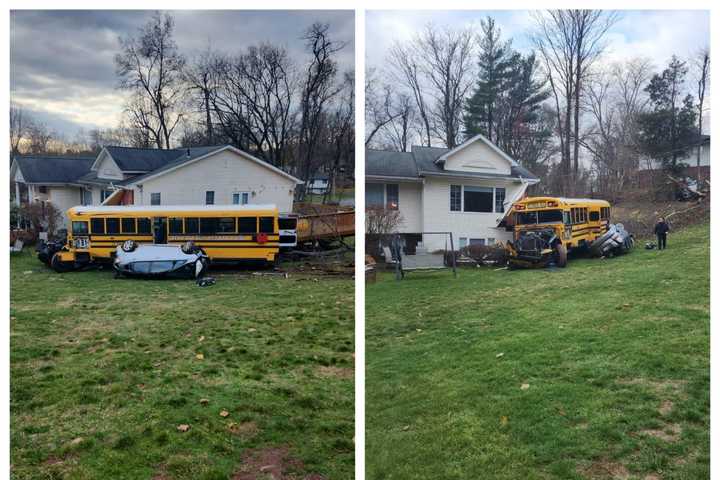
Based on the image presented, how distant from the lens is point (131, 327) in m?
2.28

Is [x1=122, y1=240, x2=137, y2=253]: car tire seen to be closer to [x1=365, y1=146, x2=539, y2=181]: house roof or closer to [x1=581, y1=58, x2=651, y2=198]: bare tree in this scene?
[x1=365, y1=146, x2=539, y2=181]: house roof

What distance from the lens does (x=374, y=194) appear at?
2377mm

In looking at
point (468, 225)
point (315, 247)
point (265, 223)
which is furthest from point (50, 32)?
point (468, 225)

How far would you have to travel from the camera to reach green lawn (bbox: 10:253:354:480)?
2.01 m

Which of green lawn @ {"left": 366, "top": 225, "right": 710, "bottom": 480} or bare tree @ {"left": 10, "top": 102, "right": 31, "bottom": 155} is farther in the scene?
bare tree @ {"left": 10, "top": 102, "right": 31, "bottom": 155}

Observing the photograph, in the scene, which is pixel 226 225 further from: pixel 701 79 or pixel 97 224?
pixel 701 79

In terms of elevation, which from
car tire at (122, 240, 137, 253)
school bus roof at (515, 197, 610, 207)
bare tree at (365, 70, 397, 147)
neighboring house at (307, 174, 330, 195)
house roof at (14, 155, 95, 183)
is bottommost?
car tire at (122, 240, 137, 253)

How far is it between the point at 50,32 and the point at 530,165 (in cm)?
208

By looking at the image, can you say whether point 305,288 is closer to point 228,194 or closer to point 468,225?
point 228,194

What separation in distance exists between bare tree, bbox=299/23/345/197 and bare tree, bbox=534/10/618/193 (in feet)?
2.98

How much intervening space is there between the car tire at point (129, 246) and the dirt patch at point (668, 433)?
84.0 inches

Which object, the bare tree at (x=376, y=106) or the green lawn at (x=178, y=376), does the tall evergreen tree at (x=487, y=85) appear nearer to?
the bare tree at (x=376, y=106)

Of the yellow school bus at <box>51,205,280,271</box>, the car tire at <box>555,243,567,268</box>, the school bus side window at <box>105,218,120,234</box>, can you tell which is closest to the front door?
the yellow school bus at <box>51,205,280,271</box>

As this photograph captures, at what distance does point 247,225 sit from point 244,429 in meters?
0.84
